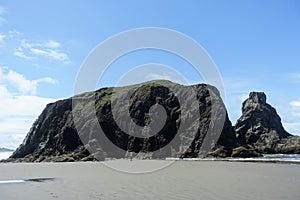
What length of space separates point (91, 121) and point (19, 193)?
104 m

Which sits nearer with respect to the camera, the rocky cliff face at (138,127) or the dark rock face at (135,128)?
the rocky cliff face at (138,127)

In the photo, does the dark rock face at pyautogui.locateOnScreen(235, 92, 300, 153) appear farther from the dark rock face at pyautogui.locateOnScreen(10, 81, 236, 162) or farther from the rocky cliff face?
the dark rock face at pyautogui.locateOnScreen(10, 81, 236, 162)

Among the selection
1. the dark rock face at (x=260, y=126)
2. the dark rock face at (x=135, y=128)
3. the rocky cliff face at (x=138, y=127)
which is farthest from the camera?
the dark rock face at (x=260, y=126)

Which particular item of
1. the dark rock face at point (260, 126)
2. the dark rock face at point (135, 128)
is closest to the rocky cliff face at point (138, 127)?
the dark rock face at point (135, 128)

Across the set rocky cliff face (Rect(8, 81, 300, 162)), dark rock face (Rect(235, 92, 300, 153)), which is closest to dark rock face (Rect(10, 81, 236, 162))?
rocky cliff face (Rect(8, 81, 300, 162))

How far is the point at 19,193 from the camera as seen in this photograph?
64.3ft

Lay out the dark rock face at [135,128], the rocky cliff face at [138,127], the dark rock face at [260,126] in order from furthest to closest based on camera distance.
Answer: the dark rock face at [260,126] → the dark rock face at [135,128] → the rocky cliff face at [138,127]

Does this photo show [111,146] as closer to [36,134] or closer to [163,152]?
[163,152]

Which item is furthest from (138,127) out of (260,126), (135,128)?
(260,126)

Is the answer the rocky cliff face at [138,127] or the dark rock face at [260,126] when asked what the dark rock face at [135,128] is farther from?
the dark rock face at [260,126]

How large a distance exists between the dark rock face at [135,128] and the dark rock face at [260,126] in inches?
1946

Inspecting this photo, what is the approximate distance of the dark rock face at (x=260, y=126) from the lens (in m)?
167

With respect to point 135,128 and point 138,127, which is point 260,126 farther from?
point 135,128

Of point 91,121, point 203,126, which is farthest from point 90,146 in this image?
point 203,126
